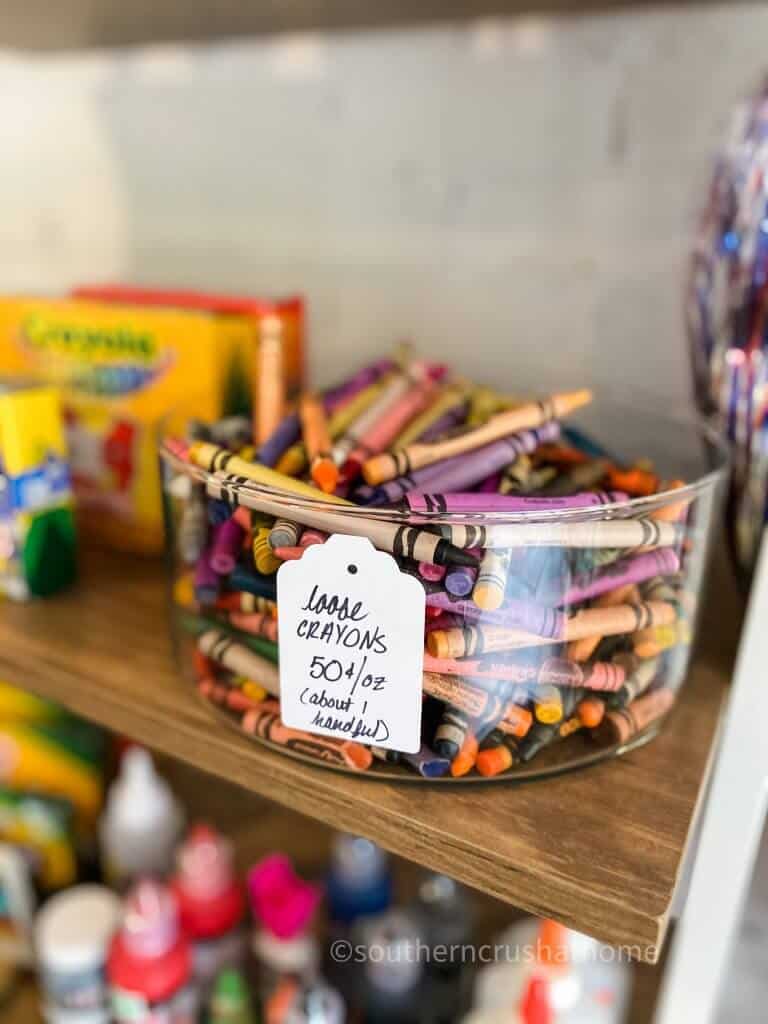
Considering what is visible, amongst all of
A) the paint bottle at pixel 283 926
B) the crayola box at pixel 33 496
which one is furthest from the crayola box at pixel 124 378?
the paint bottle at pixel 283 926

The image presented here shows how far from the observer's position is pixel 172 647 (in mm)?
493

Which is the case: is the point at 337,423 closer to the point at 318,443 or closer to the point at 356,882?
the point at 318,443

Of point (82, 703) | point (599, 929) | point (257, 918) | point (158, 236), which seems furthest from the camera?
point (158, 236)

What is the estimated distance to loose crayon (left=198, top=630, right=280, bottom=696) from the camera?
1.31ft

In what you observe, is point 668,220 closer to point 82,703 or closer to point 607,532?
point 607,532

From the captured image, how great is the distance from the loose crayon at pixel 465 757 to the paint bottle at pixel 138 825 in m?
0.30

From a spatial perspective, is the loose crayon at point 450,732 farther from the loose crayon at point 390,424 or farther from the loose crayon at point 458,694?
the loose crayon at point 390,424

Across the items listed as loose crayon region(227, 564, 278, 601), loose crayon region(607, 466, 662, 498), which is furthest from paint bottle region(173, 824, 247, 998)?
loose crayon region(607, 466, 662, 498)

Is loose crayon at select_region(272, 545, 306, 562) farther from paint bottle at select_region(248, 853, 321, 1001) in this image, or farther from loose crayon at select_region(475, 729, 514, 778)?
paint bottle at select_region(248, 853, 321, 1001)

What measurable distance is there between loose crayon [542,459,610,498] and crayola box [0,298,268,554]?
24 centimetres

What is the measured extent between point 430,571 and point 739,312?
0.80ft

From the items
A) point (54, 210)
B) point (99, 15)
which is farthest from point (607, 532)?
point (54, 210)

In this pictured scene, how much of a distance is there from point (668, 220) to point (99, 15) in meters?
0.45

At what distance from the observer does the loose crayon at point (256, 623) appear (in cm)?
39
